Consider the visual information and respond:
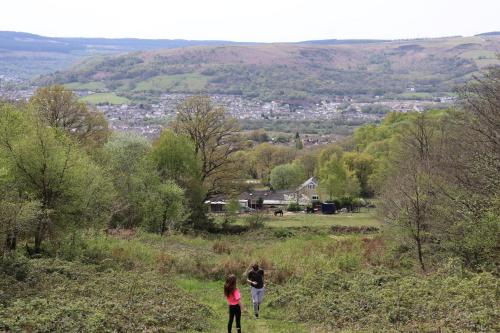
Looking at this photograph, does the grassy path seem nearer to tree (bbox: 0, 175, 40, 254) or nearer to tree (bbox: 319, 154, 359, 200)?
tree (bbox: 0, 175, 40, 254)

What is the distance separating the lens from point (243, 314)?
64.2 feet

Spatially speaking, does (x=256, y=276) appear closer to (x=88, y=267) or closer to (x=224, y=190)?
(x=88, y=267)

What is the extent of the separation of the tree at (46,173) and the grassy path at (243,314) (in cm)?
686

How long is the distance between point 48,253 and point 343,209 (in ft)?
185

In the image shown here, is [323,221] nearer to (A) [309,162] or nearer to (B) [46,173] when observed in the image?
(B) [46,173]

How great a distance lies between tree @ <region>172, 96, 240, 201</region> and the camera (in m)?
53.4

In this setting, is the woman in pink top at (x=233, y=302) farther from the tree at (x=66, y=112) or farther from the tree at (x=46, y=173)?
the tree at (x=66, y=112)

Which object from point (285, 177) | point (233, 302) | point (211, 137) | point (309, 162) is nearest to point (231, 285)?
point (233, 302)

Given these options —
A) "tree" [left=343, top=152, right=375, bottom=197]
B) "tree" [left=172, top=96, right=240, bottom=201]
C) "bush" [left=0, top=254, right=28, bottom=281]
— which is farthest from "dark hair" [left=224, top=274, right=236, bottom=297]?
"tree" [left=343, top=152, right=375, bottom=197]

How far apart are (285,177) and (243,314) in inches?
3328

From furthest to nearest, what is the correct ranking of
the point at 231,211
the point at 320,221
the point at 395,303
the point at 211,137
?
the point at 320,221 → the point at 231,211 → the point at 211,137 → the point at 395,303

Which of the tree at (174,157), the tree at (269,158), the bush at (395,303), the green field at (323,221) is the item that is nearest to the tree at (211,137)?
the tree at (174,157)

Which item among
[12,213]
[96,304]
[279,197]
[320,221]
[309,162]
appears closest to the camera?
[96,304]

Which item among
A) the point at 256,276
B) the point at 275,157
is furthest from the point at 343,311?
the point at 275,157
